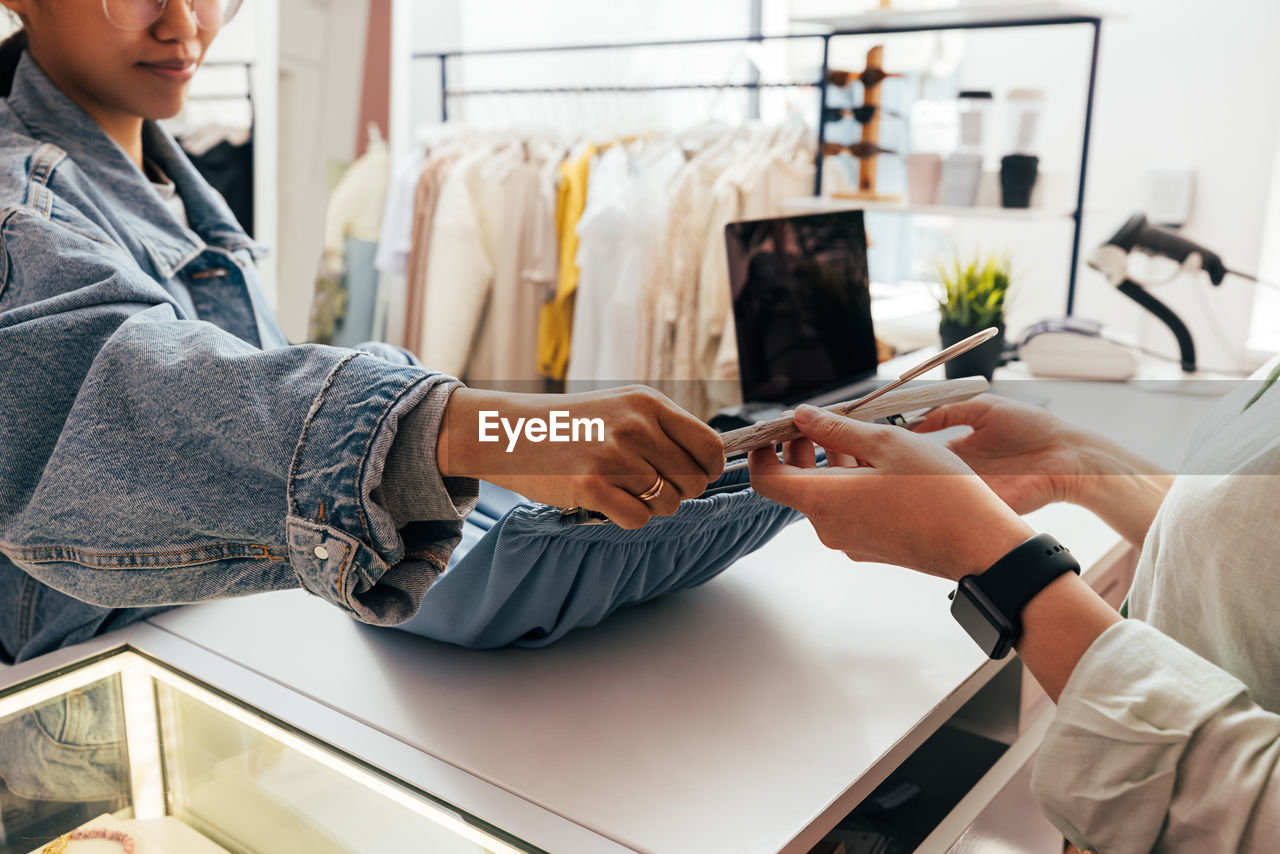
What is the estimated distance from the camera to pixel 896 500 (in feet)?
1.79

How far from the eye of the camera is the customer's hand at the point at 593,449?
1.42 feet

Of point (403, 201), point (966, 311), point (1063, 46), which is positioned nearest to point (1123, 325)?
point (1063, 46)

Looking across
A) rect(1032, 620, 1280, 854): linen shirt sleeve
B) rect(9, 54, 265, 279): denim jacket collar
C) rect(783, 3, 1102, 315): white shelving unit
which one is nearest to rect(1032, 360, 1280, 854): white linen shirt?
rect(1032, 620, 1280, 854): linen shirt sleeve

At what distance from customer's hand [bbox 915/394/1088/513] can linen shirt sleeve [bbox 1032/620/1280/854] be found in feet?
1.02

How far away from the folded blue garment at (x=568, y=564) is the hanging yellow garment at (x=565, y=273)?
6.02 feet

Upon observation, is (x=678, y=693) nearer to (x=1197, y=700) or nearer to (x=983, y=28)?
(x=1197, y=700)

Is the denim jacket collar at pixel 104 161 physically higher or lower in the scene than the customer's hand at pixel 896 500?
higher

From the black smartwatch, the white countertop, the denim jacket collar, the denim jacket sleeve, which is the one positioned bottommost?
the white countertop

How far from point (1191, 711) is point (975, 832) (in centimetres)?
32

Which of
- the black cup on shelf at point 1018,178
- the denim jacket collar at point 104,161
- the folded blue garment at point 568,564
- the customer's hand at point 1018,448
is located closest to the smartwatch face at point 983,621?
the folded blue garment at point 568,564

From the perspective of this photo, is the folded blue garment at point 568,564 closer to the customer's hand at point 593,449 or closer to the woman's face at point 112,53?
the customer's hand at point 593,449

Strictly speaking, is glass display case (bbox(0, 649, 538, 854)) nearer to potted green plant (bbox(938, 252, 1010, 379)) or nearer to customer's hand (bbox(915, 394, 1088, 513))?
customer's hand (bbox(915, 394, 1088, 513))

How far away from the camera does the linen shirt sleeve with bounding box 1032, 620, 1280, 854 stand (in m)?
0.41

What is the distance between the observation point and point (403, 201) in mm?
2611
